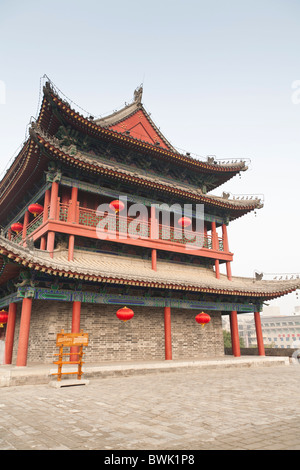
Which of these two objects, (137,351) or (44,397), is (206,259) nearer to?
(137,351)

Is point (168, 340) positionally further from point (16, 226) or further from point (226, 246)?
point (16, 226)

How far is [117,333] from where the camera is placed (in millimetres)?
12180

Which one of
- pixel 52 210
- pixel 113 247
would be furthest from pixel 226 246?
pixel 52 210

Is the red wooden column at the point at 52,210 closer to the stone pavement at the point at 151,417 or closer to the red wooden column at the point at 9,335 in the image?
the red wooden column at the point at 9,335

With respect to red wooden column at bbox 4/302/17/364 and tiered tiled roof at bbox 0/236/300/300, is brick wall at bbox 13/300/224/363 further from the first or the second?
tiered tiled roof at bbox 0/236/300/300

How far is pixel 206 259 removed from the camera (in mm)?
16531

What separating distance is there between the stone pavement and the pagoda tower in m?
3.33

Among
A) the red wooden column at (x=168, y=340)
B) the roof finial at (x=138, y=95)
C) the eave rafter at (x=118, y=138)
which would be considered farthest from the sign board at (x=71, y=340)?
the roof finial at (x=138, y=95)

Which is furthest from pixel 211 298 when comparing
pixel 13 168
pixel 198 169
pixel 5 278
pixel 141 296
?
pixel 13 168

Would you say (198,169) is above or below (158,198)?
above

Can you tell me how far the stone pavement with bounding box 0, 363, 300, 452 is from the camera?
11.6ft

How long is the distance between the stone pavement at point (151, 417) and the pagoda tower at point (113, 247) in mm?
3328
